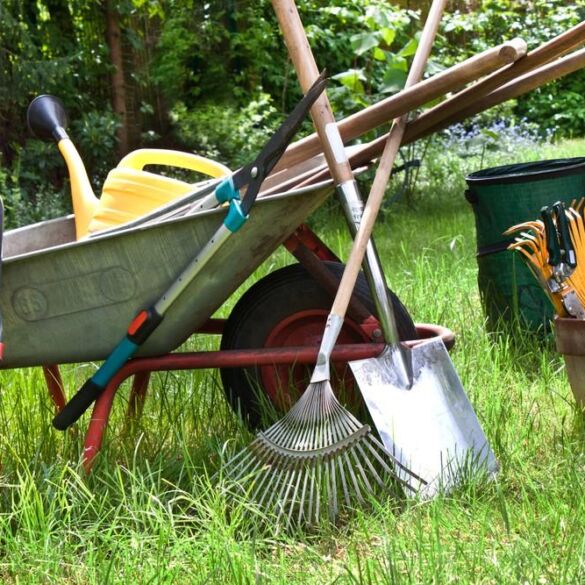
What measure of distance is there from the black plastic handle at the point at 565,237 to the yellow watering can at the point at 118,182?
2.75 feet

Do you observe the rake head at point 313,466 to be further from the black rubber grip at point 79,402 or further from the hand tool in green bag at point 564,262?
the hand tool in green bag at point 564,262

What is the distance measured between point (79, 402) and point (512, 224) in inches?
61.3

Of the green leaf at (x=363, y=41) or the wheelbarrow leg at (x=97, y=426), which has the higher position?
the green leaf at (x=363, y=41)

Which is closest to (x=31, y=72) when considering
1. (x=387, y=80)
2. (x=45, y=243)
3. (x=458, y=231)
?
(x=387, y=80)

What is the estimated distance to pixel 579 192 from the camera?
10.1 feet

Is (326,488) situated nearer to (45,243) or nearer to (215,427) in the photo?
(215,427)

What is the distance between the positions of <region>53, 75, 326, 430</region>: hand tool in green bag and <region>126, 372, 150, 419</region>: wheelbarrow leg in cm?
24

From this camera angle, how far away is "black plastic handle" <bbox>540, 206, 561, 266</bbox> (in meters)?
2.26

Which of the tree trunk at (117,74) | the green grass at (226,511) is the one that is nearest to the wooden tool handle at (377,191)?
the green grass at (226,511)

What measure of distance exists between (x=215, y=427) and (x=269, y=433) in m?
0.40

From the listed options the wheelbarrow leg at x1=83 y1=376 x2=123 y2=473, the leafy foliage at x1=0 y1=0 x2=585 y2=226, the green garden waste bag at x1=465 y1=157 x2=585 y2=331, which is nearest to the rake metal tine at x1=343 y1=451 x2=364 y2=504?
the wheelbarrow leg at x1=83 y1=376 x2=123 y2=473

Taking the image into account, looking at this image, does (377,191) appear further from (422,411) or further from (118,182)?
(118,182)

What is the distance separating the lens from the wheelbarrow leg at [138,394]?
8.02 ft

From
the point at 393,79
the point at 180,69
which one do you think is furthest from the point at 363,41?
the point at 180,69
